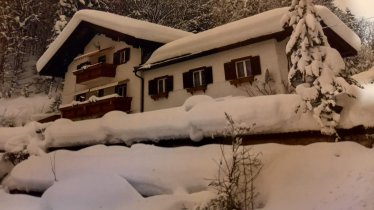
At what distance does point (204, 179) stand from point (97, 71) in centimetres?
1563

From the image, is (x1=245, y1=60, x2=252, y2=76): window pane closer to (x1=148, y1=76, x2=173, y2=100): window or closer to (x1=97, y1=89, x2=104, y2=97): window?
(x1=148, y1=76, x2=173, y2=100): window

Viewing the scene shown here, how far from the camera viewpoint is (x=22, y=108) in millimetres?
29922

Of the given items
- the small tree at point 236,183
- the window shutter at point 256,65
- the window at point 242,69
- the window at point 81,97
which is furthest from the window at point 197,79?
the small tree at point 236,183

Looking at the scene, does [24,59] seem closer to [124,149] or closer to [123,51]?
[123,51]

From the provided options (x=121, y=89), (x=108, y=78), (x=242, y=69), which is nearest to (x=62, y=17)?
(x=108, y=78)

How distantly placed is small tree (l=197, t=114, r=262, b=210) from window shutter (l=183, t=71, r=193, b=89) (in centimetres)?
1006

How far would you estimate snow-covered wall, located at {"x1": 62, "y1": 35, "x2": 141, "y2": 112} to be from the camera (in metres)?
20.3

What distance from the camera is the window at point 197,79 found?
17000 millimetres

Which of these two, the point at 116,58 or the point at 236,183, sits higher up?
the point at 116,58

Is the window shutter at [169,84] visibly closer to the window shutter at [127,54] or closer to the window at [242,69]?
the window at [242,69]

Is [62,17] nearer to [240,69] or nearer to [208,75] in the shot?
[208,75]

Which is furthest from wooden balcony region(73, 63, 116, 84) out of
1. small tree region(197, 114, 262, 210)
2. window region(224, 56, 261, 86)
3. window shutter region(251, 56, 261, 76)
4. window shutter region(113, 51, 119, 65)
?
small tree region(197, 114, 262, 210)

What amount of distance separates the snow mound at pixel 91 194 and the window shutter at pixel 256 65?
8906 mm

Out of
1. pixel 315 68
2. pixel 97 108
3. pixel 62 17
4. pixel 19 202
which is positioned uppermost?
pixel 62 17
